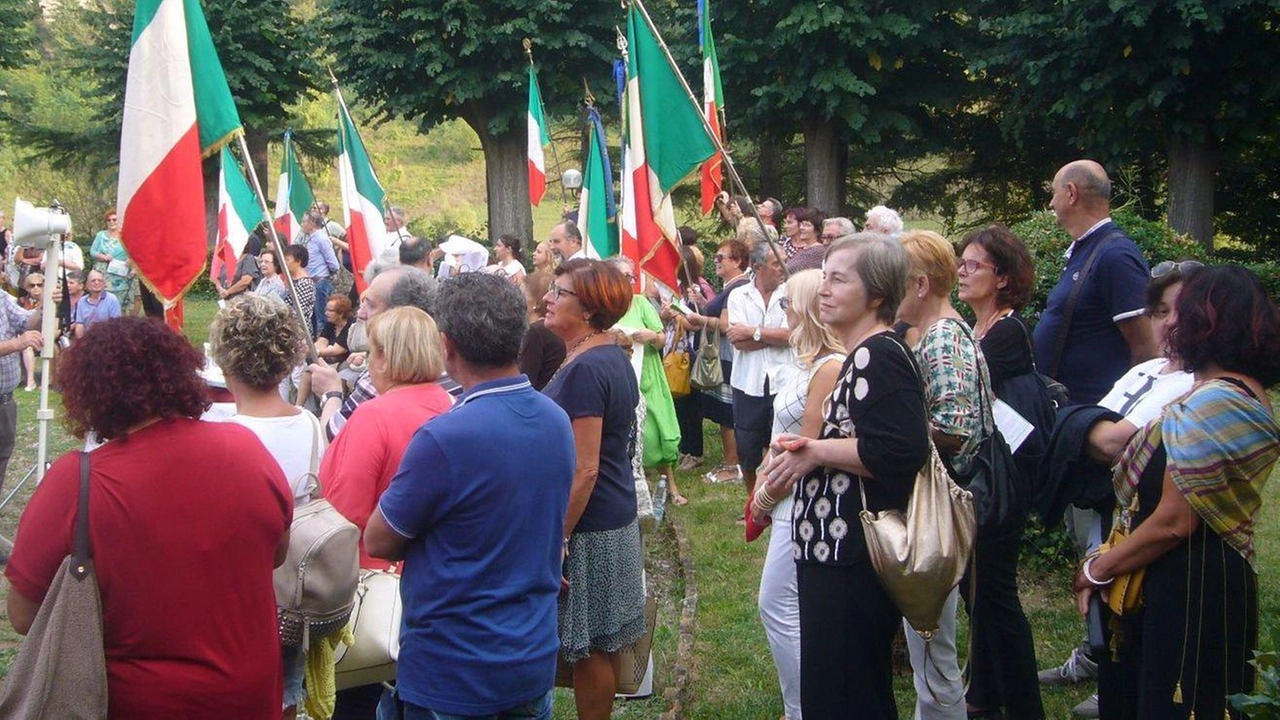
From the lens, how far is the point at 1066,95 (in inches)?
698

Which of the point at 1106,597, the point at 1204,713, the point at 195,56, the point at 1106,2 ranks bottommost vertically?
the point at 1204,713

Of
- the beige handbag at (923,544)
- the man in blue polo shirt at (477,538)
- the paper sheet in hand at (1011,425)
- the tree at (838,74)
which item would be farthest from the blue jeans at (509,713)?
the tree at (838,74)

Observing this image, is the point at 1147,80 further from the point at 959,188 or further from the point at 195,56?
the point at 195,56

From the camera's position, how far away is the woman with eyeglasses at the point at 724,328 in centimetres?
906

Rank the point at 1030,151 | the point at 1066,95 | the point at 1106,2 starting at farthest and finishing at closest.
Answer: the point at 1030,151, the point at 1066,95, the point at 1106,2

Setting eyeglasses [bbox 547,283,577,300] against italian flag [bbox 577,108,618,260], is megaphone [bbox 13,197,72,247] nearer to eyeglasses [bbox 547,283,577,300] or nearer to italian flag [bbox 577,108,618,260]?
italian flag [bbox 577,108,618,260]

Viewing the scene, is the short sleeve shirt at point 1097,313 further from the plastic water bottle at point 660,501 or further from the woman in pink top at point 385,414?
the plastic water bottle at point 660,501

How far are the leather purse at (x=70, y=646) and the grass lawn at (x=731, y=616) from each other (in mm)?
2750

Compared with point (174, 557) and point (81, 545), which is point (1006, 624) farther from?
point (81, 545)

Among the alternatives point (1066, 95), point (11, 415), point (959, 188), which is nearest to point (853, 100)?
point (1066, 95)

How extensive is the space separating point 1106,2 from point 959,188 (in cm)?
842

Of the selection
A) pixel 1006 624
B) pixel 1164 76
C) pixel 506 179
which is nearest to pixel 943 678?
pixel 1006 624

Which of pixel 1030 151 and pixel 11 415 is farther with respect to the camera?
pixel 1030 151

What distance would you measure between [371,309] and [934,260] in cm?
241
